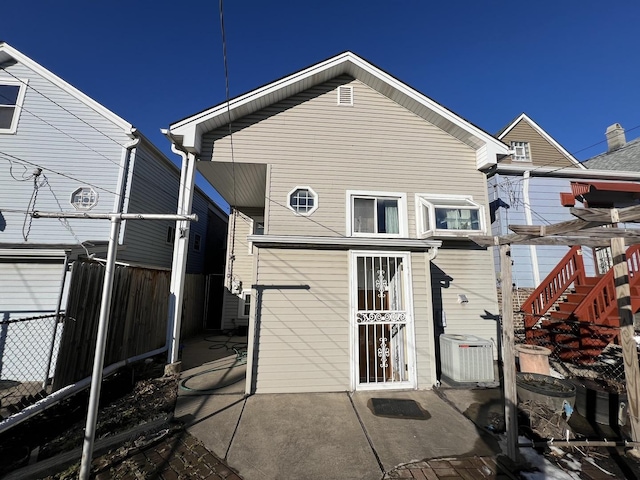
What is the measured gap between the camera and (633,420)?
10.4ft

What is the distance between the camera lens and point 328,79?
696cm

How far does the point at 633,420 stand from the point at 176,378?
285 inches

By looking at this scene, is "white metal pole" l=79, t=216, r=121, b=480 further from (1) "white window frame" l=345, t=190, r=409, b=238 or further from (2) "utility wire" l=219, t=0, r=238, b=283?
(1) "white window frame" l=345, t=190, r=409, b=238

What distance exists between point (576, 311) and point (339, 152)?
7.03m

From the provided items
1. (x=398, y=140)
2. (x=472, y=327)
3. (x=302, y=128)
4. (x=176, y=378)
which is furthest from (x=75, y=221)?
(x=472, y=327)

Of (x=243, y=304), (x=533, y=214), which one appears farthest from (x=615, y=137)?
(x=243, y=304)

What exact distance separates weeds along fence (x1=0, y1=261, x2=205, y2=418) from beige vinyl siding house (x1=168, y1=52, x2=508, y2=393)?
2.83 meters

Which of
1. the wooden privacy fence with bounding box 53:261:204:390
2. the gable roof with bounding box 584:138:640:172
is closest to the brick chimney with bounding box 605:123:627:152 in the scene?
the gable roof with bounding box 584:138:640:172


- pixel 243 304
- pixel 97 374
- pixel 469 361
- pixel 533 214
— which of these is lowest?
pixel 469 361

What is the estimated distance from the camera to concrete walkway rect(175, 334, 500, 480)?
299cm

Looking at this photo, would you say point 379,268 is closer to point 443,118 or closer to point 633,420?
point 633,420

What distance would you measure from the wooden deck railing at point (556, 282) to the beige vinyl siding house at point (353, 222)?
2.33 meters

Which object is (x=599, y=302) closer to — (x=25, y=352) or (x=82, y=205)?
(x=25, y=352)

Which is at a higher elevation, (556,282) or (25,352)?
(556,282)
